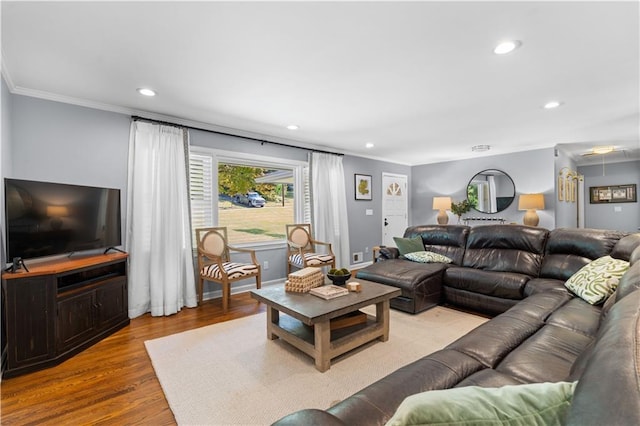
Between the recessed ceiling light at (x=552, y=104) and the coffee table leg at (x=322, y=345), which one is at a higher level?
the recessed ceiling light at (x=552, y=104)

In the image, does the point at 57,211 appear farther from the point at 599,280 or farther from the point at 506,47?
the point at 599,280

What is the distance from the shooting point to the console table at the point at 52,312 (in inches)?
82.5

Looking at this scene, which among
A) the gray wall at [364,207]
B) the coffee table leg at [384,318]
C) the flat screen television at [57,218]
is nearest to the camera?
the flat screen television at [57,218]

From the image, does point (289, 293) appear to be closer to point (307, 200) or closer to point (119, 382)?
point (119, 382)

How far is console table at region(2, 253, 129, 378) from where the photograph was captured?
6.88 ft

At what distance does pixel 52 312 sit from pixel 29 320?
13 centimetres

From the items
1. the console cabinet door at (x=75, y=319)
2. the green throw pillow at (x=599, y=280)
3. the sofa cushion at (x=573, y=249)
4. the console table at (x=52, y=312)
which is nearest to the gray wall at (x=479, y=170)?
the sofa cushion at (x=573, y=249)

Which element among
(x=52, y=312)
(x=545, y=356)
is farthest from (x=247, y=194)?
(x=545, y=356)

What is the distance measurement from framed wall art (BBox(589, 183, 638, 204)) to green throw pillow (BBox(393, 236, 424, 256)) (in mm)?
5917

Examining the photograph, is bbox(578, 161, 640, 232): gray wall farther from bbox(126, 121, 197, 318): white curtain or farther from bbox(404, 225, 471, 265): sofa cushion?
bbox(126, 121, 197, 318): white curtain

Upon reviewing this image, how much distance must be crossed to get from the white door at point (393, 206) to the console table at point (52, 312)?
5.07 metres

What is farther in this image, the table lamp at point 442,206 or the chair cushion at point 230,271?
the table lamp at point 442,206

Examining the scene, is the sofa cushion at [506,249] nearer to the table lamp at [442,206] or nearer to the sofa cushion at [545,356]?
the sofa cushion at [545,356]

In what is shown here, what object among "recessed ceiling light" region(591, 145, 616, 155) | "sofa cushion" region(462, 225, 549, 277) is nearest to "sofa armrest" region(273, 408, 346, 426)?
"sofa cushion" region(462, 225, 549, 277)
